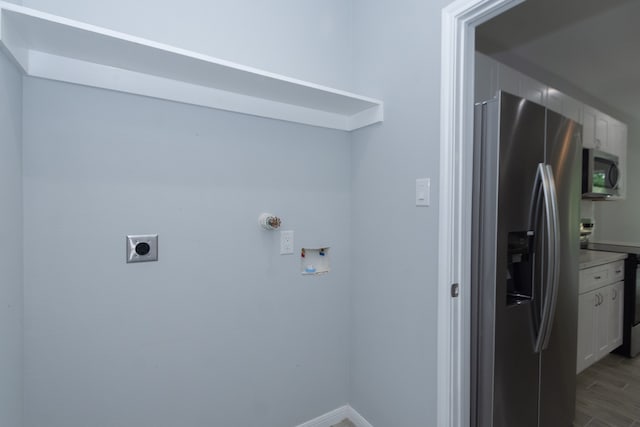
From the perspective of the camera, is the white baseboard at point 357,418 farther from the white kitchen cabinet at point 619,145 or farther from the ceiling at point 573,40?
the white kitchen cabinet at point 619,145

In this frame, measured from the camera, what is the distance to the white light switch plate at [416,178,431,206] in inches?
54.2

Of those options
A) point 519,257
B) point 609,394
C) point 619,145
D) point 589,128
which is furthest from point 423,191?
point 619,145

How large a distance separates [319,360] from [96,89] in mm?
1771

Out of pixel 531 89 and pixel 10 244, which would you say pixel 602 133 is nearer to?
pixel 531 89

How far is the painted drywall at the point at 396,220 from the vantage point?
1382 mm

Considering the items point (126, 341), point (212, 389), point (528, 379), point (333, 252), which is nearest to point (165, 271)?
point (126, 341)

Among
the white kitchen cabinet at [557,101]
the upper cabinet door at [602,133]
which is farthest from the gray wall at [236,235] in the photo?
the upper cabinet door at [602,133]

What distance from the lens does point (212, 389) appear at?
1.48 metres

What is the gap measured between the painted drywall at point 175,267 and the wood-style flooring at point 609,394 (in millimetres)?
1767

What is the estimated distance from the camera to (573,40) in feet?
7.35

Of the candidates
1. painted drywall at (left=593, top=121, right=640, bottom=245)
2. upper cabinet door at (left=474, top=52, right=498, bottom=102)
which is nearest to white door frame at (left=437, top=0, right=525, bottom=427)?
upper cabinet door at (left=474, top=52, right=498, bottom=102)

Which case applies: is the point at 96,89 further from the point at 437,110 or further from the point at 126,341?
the point at 437,110

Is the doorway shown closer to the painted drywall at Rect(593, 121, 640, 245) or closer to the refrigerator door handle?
the refrigerator door handle

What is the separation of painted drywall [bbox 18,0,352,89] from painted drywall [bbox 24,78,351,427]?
0.30m
